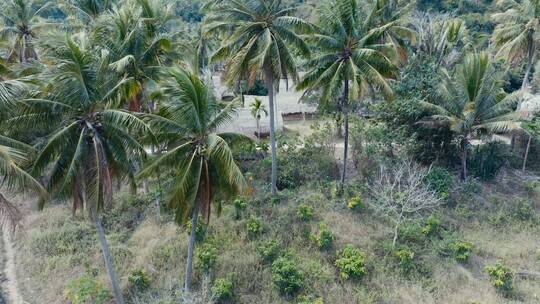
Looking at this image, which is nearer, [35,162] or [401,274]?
[35,162]

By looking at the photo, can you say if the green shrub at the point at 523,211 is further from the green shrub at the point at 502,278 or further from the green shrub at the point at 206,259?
the green shrub at the point at 206,259

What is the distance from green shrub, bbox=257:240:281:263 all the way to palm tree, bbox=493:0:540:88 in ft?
63.1

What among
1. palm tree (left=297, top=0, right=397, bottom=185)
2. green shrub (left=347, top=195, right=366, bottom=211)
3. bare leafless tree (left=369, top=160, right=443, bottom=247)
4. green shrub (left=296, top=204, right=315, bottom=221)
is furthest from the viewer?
green shrub (left=347, top=195, right=366, bottom=211)

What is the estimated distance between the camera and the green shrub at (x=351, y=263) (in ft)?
60.1

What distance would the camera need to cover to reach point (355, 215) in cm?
2183

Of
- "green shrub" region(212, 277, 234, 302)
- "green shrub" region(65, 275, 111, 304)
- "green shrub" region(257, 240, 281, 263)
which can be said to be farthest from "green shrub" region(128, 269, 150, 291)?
"green shrub" region(257, 240, 281, 263)

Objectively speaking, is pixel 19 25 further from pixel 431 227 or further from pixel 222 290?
pixel 431 227

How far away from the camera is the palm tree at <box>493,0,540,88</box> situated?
25281 mm

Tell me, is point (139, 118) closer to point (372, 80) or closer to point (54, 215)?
point (372, 80)

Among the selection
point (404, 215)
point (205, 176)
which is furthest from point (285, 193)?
point (205, 176)

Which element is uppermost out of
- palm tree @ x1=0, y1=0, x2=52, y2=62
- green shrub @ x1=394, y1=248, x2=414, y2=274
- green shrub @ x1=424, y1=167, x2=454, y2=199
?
palm tree @ x1=0, y1=0, x2=52, y2=62

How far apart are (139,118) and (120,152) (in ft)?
4.24

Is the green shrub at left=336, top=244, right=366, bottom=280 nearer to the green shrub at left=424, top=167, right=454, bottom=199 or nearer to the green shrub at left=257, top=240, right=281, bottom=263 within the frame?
the green shrub at left=257, top=240, right=281, bottom=263

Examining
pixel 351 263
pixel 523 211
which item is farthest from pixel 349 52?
pixel 523 211
